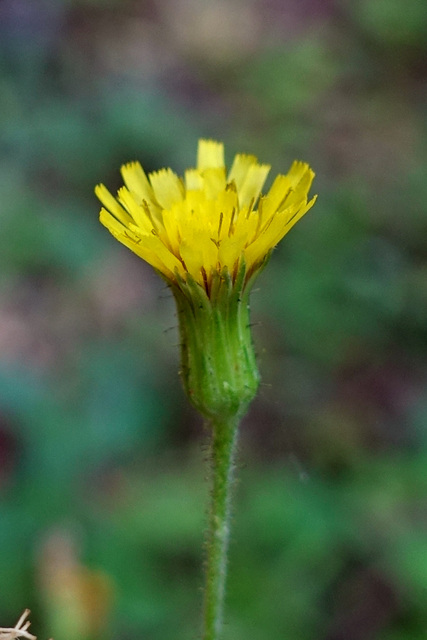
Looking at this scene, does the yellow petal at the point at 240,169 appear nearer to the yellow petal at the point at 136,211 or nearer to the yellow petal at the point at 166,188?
the yellow petal at the point at 166,188

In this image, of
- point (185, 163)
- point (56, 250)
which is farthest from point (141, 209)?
point (185, 163)

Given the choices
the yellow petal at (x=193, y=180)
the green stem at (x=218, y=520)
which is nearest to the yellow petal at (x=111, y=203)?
the yellow petal at (x=193, y=180)

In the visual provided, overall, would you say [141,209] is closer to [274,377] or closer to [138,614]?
[138,614]

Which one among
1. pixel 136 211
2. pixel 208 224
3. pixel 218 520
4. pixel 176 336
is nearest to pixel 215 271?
pixel 208 224

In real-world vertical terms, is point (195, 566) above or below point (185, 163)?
below

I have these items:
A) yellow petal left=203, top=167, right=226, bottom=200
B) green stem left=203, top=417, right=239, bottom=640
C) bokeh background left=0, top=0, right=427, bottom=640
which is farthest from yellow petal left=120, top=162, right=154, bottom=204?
green stem left=203, top=417, right=239, bottom=640

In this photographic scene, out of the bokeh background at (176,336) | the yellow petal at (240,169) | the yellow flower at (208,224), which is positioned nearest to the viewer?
the yellow flower at (208,224)
